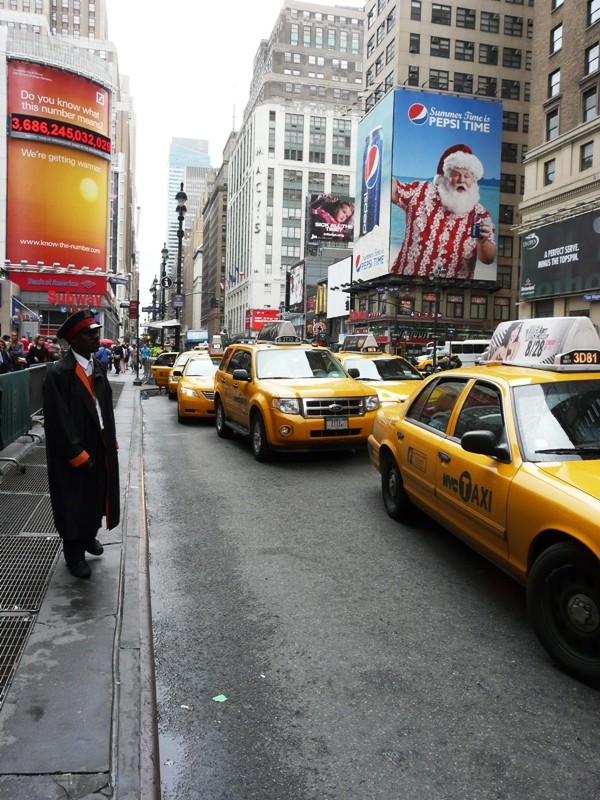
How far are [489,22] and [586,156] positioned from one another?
38721 mm

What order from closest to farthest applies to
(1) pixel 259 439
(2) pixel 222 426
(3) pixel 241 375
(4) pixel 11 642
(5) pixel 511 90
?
Answer: (4) pixel 11 642 < (1) pixel 259 439 < (3) pixel 241 375 < (2) pixel 222 426 < (5) pixel 511 90

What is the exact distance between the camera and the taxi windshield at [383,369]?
12.8 metres

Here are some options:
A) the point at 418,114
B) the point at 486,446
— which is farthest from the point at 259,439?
the point at 418,114

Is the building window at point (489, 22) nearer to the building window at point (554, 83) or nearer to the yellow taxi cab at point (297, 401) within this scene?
the building window at point (554, 83)

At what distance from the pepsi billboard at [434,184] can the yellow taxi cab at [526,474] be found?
6076 centimetres

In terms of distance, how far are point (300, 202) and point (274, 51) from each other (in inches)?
1195

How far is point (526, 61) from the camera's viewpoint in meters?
71.8

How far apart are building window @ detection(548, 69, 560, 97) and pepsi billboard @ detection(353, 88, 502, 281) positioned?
19249 mm

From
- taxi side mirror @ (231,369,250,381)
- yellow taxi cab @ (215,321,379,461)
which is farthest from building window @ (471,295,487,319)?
taxi side mirror @ (231,369,250,381)

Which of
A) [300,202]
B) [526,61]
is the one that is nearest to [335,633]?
[526,61]

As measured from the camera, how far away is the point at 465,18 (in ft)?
230

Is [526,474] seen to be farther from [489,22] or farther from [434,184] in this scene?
[489,22]

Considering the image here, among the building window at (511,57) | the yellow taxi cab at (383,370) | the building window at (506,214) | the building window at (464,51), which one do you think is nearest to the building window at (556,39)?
the building window at (506,214)

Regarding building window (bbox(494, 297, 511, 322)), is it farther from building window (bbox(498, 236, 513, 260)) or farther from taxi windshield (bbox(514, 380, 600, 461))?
taxi windshield (bbox(514, 380, 600, 461))
